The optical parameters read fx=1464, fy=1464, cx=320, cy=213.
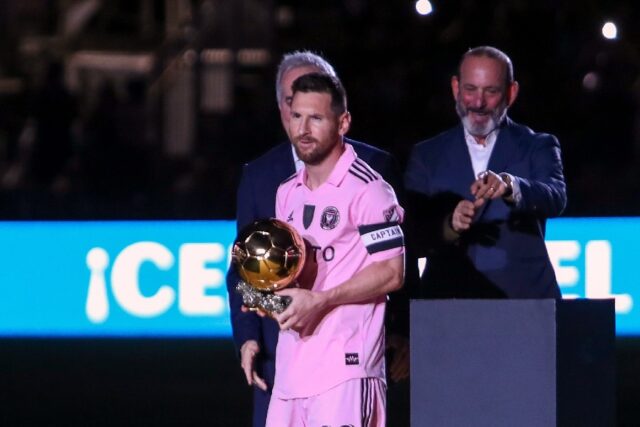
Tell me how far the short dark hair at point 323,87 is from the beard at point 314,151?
106 mm

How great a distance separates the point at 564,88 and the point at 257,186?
8.10 meters

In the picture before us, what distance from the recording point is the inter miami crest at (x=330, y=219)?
4.23 m

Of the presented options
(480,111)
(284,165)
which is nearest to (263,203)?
(284,165)

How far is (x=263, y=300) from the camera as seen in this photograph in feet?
13.5

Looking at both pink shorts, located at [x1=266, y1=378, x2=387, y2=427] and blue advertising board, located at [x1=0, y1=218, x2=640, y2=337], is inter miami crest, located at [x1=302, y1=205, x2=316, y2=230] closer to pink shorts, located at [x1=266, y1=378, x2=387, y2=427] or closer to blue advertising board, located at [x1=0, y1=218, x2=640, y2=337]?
pink shorts, located at [x1=266, y1=378, x2=387, y2=427]

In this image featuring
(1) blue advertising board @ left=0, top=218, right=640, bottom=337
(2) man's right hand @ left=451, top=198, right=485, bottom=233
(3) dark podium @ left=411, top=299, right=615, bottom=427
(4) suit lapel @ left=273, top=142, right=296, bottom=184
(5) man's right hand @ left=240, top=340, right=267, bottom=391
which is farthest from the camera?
(1) blue advertising board @ left=0, top=218, right=640, bottom=337

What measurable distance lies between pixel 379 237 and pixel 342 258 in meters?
0.14

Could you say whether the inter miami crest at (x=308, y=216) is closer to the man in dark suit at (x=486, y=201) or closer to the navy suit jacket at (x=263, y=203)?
the navy suit jacket at (x=263, y=203)

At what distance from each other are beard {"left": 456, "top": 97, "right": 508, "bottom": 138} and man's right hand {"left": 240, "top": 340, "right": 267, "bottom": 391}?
1153 mm

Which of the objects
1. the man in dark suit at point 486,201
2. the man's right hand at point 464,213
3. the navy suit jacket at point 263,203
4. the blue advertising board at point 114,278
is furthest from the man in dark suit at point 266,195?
the blue advertising board at point 114,278

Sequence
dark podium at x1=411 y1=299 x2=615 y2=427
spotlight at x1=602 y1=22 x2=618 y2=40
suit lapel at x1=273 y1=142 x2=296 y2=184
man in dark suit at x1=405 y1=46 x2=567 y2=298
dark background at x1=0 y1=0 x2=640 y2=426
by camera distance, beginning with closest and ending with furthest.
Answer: dark podium at x1=411 y1=299 x2=615 y2=427, suit lapel at x1=273 y1=142 x2=296 y2=184, man in dark suit at x1=405 y1=46 x2=567 y2=298, spotlight at x1=602 y1=22 x2=618 y2=40, dark background at x1=0 y1=0 x2=640 y2=426

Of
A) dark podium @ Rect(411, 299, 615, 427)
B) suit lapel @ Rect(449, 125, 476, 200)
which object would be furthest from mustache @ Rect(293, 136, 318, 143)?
suit lapel @ Rect(449, 125, 476, 200)

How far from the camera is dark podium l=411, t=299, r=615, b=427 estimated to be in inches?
158

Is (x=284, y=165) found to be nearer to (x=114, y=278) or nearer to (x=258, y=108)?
(x=114, y=278)
